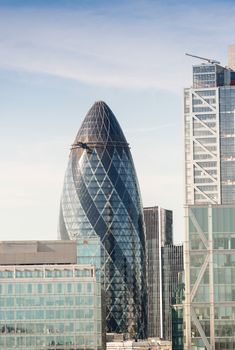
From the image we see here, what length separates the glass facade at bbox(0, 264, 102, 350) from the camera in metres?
196

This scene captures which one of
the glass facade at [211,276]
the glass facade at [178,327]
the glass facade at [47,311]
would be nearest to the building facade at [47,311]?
the glass facade at [47,311]

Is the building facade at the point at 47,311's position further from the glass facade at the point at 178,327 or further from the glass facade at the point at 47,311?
the glass facade at the point at 178,327

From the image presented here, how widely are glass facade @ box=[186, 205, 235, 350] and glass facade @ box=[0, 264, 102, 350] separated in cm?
4677

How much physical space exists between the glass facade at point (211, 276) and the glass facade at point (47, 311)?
153ft

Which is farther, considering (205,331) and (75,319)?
(75,319)

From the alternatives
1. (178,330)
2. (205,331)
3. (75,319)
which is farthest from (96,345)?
(205,331)

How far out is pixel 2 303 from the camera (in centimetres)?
19712

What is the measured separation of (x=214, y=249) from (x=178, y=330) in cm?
1604

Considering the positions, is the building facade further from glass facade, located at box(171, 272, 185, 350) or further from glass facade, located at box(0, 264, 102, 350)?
glass facade, located at box(171, 272, 185, 350)

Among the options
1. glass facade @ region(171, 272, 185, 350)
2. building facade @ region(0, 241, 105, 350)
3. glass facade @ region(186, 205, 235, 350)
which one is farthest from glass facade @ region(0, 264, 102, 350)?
glass facade @ region(186, 205, 235, 350)

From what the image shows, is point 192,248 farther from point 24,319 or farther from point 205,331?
point 24,319

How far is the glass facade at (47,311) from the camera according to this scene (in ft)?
645

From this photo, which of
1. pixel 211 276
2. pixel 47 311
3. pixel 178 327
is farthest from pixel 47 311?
pixel 211 276

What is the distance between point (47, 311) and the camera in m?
197
